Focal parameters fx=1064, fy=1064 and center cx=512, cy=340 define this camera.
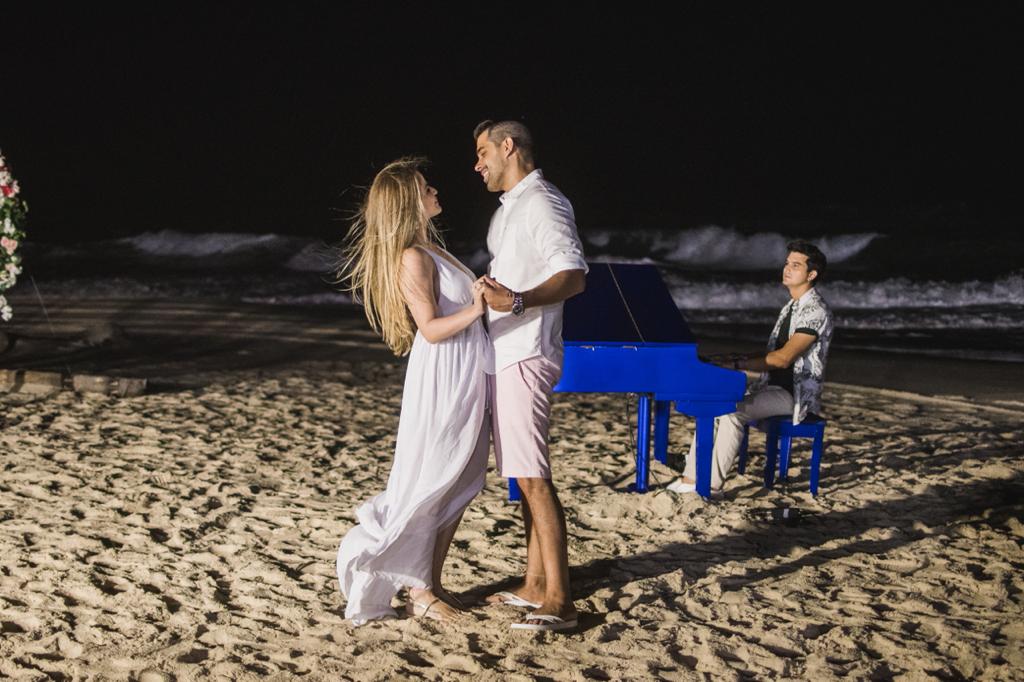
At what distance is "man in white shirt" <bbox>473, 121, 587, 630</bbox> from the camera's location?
11.2 ft

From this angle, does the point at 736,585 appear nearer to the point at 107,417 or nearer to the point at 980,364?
the point at 107,417

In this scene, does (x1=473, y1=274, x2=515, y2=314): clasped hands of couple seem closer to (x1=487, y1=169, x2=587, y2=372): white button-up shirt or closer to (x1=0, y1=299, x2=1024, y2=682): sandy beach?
(x1=487, y1=169, x2=587, y2=372): white button-up shirt

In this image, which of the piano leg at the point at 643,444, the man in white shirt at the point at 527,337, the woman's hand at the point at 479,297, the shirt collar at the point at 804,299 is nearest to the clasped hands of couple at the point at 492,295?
the woman's hand at the point at 479,297

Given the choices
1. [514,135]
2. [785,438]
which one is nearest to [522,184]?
[514,135]

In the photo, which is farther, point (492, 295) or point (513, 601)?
point (513, 601)

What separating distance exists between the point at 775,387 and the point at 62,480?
3701 mm

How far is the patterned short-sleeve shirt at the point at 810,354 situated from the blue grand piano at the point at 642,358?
0.44 meters

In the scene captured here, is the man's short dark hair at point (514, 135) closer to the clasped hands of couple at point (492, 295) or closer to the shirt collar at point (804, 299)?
the clasped hands of couple at point (492, 295)

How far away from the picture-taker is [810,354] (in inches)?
207

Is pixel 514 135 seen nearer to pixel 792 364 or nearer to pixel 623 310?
pixel 623 310

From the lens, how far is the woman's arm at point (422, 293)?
3389 millimetres

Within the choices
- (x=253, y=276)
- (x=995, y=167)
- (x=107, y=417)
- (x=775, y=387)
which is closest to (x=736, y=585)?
(x=775, y=387)

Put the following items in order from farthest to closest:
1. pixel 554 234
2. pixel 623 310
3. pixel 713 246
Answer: pixel 713 246 → pixel 623 310 → pixel 554 234

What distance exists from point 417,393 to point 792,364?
8.01ft
